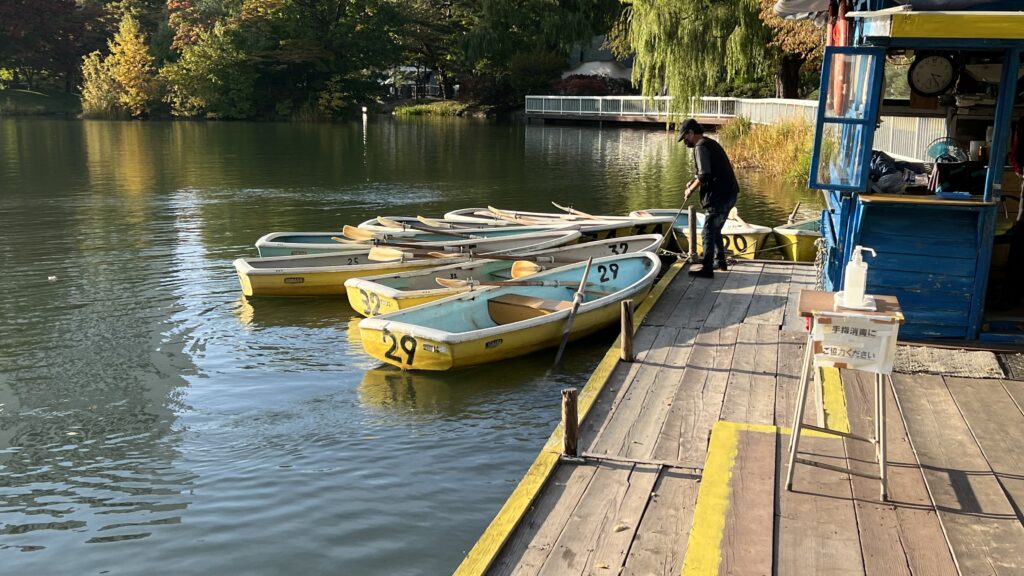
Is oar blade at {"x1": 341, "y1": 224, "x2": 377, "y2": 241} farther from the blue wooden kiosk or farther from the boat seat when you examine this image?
the blue wooden kiosk

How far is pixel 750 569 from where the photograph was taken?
4.35 m

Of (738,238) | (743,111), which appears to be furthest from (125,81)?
(738,238)

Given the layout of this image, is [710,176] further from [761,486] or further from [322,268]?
[761,486]

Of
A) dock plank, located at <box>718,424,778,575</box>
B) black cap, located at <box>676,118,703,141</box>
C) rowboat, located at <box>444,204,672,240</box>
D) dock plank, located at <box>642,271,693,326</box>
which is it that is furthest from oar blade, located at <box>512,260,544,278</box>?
dock plank, located at <box>718,424,778,575</box>

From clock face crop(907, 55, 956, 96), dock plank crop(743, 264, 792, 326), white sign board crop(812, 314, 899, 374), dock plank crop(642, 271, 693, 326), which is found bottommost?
dock plank crop(642, 271, 693, 326)

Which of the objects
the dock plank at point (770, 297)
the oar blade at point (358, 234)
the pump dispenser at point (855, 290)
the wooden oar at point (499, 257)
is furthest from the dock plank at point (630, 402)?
the oar blade at point (358, 234)

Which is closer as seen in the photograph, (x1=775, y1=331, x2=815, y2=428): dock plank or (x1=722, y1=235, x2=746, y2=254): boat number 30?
(x1=775, y1=331, x2=815, y2=428): dock plank

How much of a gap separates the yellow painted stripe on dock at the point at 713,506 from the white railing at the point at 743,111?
19.2 feet

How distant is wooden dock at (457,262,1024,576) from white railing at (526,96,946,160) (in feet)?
14.6

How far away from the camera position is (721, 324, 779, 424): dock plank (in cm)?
722

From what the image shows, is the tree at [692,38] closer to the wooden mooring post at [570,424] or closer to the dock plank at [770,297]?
the dock plank at [770,297]

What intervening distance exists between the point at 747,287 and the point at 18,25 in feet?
222

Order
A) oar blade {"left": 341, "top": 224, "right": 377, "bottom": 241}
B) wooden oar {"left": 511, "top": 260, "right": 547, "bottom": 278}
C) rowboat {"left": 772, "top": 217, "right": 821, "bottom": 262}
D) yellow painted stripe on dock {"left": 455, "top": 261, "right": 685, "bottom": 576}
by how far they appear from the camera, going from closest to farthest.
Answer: yellow painted stripe on dock {"left": 455, "top": 261, "right": 685, "bottom": 576} < wooden oar {"left": 511, "top": 260, "right": 547, "bottom": 278} < rowboat {"left": 772, "top": 217, "right": 821, "bottom": 262} < oar blade {"left": 341, "top": 224, "right": 377, "bottom": 241}

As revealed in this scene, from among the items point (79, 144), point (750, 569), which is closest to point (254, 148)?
point (79, 144)
